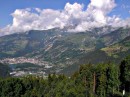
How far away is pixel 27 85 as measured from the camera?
168m

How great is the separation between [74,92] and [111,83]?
24.6 meters

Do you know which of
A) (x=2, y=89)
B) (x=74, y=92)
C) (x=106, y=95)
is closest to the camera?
(x=74, y=92)

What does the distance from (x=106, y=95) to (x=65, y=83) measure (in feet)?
63.8

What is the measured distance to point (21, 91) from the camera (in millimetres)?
165000

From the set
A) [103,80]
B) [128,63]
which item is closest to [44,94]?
[103,80]

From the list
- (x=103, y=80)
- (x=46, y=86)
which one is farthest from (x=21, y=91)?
(x=103, y=80)

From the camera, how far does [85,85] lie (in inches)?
5856

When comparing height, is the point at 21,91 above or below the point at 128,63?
below

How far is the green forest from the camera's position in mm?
133375

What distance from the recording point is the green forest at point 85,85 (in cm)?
13338

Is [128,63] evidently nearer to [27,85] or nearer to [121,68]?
[121,68]

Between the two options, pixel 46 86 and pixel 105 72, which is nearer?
pixel 105 72

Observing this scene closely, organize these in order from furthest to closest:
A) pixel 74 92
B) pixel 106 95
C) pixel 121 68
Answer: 1. pixel 121 68
2. pixel 106 95
3. pixel 74 92

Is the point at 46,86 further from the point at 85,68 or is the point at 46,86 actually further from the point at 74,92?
the point at 74,92
